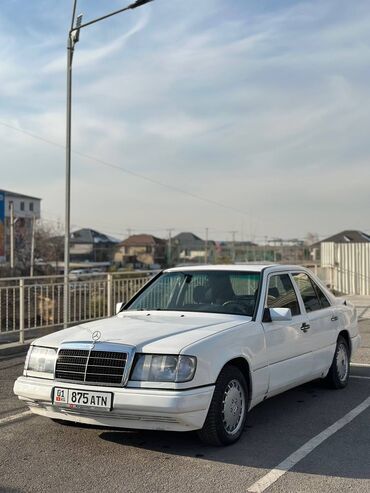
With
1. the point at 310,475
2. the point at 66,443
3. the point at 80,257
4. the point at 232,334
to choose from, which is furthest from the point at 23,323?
the point at 80,257

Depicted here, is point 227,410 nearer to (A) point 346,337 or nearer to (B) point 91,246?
(A) point 346,337

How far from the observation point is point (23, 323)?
9.83 meters

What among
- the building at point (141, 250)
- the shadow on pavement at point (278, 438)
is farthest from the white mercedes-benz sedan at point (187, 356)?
the building at point (141, 250)

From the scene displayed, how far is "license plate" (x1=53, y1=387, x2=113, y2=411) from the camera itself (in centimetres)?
443

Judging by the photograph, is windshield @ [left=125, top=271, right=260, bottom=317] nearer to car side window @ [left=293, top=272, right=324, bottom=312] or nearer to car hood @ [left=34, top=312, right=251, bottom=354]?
car hood @ [left=34, top=312, right=251, bottom=354]

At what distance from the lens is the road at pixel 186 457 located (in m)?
4.00

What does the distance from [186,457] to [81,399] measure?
0.93m

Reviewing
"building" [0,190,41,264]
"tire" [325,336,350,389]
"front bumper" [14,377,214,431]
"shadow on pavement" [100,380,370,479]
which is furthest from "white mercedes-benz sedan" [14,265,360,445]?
"building" [0,190,41,264]

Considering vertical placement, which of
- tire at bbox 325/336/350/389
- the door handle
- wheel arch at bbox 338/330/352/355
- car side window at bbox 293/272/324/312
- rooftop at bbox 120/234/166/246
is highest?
rooftop at bbox 120/234/166/246

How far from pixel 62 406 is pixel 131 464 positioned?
0.71 meters

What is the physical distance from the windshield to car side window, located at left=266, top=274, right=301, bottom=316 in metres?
0.17

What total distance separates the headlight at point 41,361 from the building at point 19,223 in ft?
33.7

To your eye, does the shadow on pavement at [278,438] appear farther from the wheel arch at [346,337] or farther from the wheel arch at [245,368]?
the wheel arch at [346,337]

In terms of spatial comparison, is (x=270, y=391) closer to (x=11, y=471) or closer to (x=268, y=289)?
(x=268, y=289)
